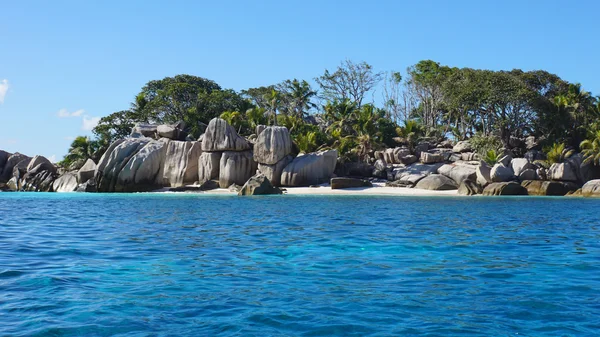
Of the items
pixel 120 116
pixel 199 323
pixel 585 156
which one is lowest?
pixel 199 323

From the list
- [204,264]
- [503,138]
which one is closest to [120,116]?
[503,138]

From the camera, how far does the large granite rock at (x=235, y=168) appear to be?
44.3 m

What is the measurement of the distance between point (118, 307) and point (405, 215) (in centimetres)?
1602

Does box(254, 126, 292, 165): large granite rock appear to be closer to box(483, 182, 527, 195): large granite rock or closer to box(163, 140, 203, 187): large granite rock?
box(163, 140, 203, 187): large granite rock

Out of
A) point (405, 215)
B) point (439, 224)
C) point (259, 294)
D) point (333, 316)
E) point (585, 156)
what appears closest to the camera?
point (333, 316)

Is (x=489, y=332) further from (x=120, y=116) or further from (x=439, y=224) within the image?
(x=120, y=116)

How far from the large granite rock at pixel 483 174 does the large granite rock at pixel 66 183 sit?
31.7 m

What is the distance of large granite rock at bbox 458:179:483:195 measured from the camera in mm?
38969

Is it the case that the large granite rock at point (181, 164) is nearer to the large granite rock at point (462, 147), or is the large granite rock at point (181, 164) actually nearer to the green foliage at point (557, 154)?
the large granite rock at point (462, 147)

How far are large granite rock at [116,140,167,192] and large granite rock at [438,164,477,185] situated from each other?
22362 mm

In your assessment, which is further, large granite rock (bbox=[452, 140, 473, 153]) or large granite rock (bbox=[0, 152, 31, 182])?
large granite rock (bbox=[0, 152, 31, 182])

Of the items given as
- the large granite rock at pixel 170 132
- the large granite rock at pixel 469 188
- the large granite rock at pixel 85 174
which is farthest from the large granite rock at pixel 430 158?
the large granite rock at pixel 85 174

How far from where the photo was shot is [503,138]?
50812 millimetres

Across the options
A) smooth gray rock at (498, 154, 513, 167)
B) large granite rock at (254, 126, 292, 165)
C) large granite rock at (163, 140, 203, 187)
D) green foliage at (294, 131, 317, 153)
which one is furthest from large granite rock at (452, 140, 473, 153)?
large granite rock at (163, 140, 203, 187)
